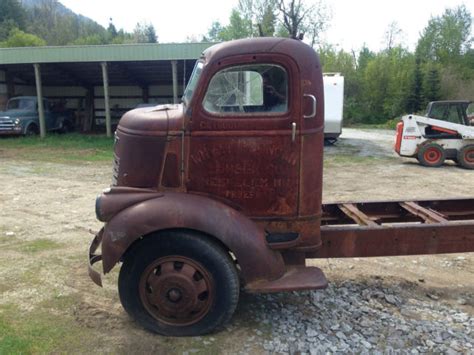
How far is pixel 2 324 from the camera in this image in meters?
3.68

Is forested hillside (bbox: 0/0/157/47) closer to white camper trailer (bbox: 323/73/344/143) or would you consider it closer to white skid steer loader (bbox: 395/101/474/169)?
white camper trailer (bbox: 323/73/344/143)

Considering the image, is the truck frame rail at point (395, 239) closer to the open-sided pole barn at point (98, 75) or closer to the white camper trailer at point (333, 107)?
the white camper trailer at point (333, 107)

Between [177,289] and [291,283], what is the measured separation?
3.02ft

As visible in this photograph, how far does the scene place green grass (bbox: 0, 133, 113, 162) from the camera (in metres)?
14.1

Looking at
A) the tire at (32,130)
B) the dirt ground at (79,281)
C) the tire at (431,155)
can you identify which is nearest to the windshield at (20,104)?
the tire at (32,130)

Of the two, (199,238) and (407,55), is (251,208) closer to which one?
(199,238)

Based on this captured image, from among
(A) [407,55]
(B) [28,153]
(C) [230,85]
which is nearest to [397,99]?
(A) [407,55]

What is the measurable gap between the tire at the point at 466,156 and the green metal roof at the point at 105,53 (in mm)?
9278

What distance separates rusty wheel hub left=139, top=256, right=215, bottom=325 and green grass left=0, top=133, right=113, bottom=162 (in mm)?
10932

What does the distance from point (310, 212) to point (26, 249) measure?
3896 millimetres

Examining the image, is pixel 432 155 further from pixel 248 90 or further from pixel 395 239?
pixel 248 90

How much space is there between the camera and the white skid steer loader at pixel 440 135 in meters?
12.9

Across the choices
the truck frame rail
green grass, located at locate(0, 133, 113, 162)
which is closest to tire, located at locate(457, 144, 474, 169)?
the truck frame rail

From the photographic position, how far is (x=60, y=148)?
53.3 ft
